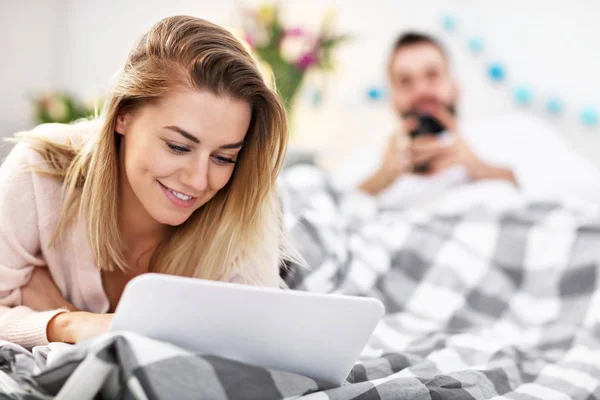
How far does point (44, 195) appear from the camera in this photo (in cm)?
115

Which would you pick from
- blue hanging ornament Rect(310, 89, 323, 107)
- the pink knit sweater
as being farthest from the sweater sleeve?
blue hanging ornament Rect(310, 89, 323, 107)

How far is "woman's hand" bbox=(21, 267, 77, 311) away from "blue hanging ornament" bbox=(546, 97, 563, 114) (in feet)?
7.45

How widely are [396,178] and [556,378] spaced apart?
4.67 ft

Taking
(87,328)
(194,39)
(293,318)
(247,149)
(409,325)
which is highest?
(194,39)

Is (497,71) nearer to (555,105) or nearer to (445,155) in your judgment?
(555,105)

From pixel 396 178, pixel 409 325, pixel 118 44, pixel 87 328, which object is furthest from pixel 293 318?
pixel 118 44

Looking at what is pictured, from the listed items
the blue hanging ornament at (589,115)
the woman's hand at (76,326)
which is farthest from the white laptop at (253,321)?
the blue hanging ornament at (589,115)

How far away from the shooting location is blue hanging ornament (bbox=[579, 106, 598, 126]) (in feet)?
9.11

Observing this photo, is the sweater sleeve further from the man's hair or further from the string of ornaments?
the string of ornaments

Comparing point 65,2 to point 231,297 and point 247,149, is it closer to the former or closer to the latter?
point 247,149

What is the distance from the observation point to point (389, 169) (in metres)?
2.62

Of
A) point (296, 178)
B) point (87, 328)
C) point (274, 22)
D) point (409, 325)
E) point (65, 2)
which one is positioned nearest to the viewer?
point (87, 328)

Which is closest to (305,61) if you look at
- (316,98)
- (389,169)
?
(316,98)

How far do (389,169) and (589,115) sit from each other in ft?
2.85
